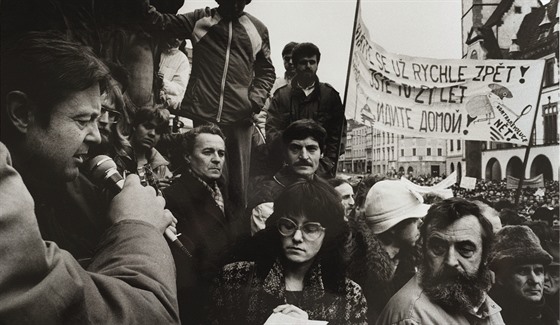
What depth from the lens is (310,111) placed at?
105 inches

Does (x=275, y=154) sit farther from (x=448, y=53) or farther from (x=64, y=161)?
(x=448, y=53)

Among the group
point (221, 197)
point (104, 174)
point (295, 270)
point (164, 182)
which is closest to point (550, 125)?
point (295, 270)

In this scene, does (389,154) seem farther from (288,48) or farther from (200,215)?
(200,215)

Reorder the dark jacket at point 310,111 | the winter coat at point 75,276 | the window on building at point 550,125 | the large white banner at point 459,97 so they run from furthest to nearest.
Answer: the window on building at point 550,125 < the large white banner at point 459,97 < the dark jacket at point 310,111 < the winter coat at point 75,276

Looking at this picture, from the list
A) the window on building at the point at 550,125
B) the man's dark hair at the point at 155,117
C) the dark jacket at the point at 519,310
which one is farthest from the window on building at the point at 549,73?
the man's dark hair at the point at 155,117

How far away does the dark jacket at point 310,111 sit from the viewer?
261 cm

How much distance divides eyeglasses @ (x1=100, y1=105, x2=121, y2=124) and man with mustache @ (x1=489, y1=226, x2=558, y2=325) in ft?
6.75

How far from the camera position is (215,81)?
2510 mm

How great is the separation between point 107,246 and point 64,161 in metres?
0.41

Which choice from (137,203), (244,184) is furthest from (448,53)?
(137,203)

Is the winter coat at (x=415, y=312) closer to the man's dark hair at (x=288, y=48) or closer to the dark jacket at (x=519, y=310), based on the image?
the dark jacket at (x=519, y=310)

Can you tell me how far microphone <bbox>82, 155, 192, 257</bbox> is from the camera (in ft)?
7.51

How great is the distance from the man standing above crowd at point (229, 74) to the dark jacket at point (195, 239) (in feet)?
0.48

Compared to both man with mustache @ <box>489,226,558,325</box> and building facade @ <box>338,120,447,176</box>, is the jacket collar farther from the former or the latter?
man with mustache @ <box>489,226,558,325</box>
